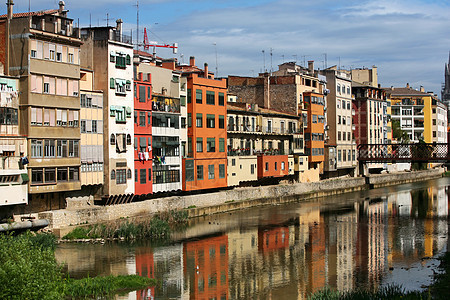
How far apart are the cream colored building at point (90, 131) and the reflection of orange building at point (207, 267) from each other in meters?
10.0

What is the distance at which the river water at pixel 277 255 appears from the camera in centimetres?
3381

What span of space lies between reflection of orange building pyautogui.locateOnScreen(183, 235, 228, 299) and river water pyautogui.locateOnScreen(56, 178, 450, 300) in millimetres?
54

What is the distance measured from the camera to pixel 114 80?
51.2m

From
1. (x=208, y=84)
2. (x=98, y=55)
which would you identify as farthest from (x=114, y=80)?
(x=208, y=84)

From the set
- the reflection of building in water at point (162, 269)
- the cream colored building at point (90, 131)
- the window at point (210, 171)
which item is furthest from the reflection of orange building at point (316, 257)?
the cream colored building at point (90, 131)

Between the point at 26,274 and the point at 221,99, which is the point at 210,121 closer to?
the point at 221,99

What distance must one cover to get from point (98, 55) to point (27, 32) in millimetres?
8167

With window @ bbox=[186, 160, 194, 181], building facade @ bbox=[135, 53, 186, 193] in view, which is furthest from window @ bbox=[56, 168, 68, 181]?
window @ bbox=[186, 160, 194, 181]

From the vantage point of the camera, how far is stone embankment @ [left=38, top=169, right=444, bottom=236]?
45.4 m

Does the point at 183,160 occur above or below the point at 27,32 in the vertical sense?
below

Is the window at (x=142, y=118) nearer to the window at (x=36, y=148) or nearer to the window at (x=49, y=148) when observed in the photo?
the window at (x=49, y=148)

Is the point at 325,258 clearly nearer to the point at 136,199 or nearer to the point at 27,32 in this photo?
the point at 136,199

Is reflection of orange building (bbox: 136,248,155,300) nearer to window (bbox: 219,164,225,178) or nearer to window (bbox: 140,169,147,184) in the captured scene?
window (bbox: 140,169,147,184)

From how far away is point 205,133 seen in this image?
→ 63625mm
